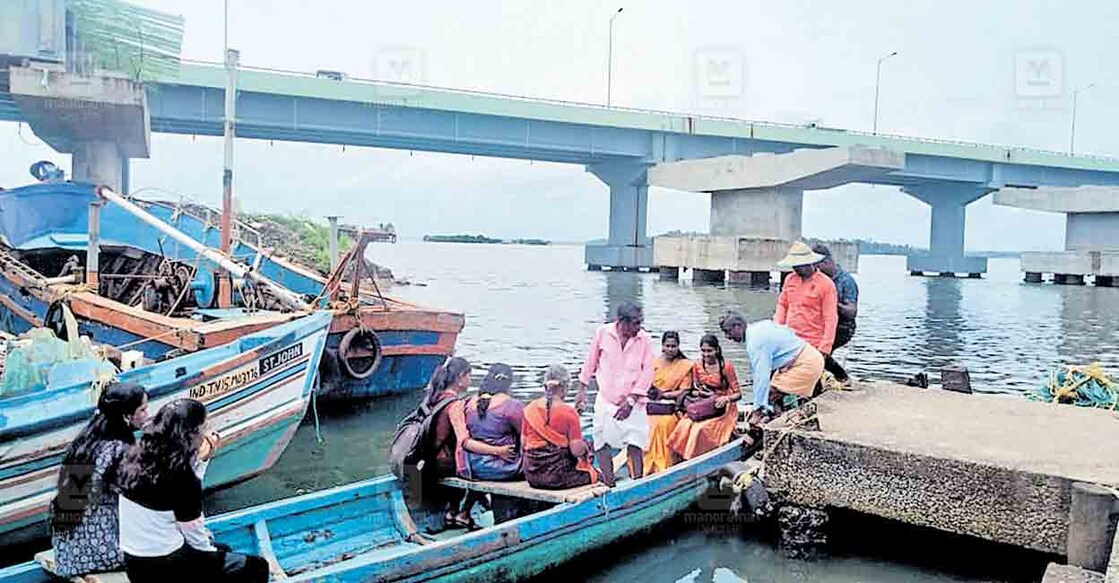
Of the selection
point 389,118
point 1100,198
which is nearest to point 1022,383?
point 389,118

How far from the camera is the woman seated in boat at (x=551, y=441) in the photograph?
622cm

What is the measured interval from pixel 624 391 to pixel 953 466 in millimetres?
2443

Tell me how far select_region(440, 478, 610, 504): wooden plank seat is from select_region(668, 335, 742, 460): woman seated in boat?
5.16 feet

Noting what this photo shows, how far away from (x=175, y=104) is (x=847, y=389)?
34749 millimetres

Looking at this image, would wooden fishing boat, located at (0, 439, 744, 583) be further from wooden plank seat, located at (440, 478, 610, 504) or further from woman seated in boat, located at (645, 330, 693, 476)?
woman seated in boat, located at (645, 330, 693, 476)

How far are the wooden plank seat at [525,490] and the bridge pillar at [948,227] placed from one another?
56.3 m

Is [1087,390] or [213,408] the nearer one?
[213,408]

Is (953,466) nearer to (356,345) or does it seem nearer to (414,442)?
(414,442)

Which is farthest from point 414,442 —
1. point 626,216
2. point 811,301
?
point 626,216

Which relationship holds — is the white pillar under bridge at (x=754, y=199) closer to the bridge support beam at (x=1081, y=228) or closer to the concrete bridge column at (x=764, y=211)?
the concrete bridge column at (x=764, y=211)

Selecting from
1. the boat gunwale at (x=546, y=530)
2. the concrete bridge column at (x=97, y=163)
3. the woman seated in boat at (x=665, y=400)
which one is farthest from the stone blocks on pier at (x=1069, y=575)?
the concrete bridge column at (x=97, y=163)

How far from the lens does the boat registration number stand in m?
7.36

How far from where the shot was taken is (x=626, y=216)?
5288 cm

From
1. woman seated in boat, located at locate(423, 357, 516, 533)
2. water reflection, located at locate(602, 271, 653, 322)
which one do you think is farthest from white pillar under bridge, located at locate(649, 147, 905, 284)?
woman seated in boat, located at locate(423, 357, 516, 533)
